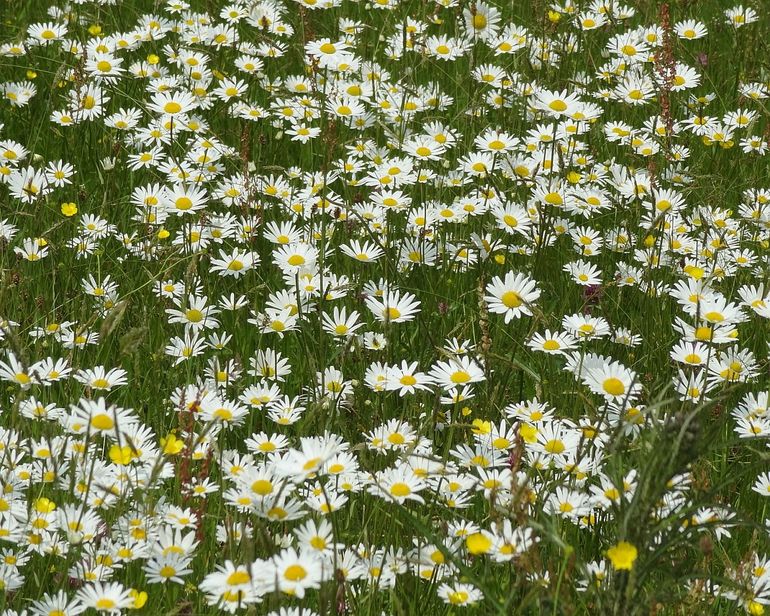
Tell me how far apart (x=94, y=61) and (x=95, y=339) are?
2.05m

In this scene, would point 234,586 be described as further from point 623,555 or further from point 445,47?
point 445,47

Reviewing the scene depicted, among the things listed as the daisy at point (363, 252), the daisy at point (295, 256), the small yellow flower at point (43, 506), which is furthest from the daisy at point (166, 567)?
the daisy at point (363, 252)

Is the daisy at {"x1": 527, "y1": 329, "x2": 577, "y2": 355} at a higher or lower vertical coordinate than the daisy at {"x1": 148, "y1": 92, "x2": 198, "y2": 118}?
lower

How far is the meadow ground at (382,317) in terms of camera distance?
208 centimetres

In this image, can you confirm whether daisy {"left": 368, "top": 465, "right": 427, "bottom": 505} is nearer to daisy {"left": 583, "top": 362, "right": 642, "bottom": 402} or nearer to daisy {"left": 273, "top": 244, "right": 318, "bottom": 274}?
daisy {"left": 583, "top": 362, "right": 642, "bottom": 402}

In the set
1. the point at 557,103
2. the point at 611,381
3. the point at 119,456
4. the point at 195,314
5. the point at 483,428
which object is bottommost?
the point at 119,456

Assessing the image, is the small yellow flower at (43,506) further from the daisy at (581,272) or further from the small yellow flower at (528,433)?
the daisy at (581,272)

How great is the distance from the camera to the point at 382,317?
10.2ft

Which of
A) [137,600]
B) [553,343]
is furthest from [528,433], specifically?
[137,600]

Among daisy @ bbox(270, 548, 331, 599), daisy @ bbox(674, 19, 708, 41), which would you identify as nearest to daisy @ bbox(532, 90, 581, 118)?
daisy @ bbox(674, 19, 708, 41)

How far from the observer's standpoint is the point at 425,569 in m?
2.23

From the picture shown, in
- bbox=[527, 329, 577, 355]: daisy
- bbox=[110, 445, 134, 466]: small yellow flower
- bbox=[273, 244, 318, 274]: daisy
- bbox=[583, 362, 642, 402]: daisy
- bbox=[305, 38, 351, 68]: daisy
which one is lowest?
bbox=[110, 445, 134, 466]: small yellow flower

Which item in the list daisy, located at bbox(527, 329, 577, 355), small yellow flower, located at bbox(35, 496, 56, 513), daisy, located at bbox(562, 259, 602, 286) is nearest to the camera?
small yellow flower, located at bbox(35, 496, 56, 513)

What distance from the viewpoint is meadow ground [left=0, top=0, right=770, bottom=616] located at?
6.83 feet
